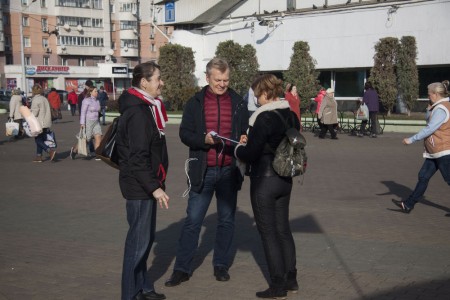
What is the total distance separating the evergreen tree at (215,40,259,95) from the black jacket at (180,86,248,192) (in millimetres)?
26179

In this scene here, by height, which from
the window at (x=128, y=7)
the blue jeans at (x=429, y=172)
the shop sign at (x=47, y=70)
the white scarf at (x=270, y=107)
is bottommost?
the blue jeans at (x=429, y=172)

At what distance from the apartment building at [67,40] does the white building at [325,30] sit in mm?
38164

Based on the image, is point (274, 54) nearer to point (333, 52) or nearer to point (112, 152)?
point (333, 52)

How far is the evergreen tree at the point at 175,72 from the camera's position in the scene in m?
33.3

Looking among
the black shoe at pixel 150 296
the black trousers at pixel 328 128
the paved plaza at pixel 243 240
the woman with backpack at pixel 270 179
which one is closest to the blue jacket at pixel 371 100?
the black trousers at pixel 328 128

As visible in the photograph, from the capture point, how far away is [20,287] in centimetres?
559

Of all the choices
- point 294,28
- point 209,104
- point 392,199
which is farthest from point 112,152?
point 294,28

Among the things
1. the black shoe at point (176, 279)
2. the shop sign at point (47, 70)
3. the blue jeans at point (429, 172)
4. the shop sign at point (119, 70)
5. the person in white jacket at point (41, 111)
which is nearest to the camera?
the black shoe at point (176, 279)

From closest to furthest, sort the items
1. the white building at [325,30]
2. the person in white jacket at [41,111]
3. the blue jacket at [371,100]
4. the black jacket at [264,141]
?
the black jacket at [264,141], the person in white jacket at [41,111], the blue jacket at [371,100], the white building at [325,30]

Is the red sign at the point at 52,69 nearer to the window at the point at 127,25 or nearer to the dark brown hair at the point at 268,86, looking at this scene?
the window at the point at 127,25

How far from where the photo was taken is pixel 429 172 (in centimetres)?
846

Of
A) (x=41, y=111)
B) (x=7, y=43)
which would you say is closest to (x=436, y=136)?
(x=41, y=111)

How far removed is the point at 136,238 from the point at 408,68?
22.6 metres

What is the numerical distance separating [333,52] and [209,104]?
81.3 ft
